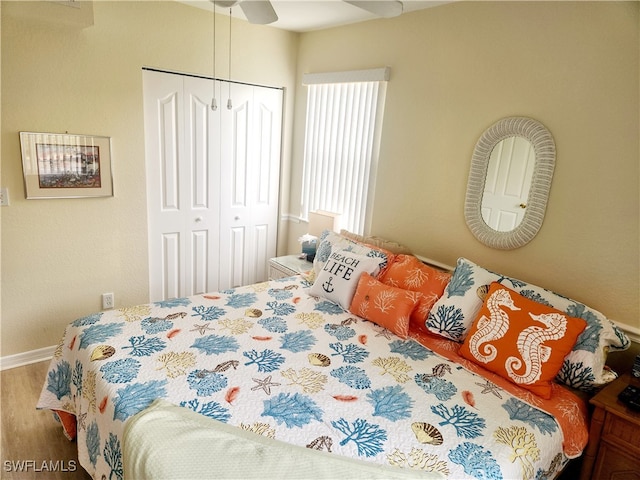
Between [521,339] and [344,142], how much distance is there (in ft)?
6.87

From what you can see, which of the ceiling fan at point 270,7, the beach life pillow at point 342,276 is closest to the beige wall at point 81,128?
the ceiling fan at point 270,7

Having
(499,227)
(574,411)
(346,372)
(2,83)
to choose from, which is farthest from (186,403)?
(2,83)

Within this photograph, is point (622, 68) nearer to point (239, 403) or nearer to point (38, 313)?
point (239, 403)

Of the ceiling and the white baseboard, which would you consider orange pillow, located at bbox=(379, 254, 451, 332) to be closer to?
the ceiling

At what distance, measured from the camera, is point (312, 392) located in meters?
1.67

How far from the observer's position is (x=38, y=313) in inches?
111

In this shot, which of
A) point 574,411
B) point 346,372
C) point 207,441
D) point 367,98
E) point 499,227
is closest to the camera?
point 207,441

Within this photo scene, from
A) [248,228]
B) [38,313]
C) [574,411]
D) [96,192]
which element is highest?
[96,192]

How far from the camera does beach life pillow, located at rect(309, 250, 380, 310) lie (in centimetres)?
248

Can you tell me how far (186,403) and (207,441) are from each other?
0.27 meters

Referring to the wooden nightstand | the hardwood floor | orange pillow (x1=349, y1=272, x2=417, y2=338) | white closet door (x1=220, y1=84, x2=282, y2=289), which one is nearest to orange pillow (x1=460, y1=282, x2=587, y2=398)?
the wooden nightstand

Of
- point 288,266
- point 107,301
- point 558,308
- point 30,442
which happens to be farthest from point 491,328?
point 107,301

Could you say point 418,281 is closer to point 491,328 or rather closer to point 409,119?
point 491,328

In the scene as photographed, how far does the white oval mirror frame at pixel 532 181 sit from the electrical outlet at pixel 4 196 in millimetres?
2855
